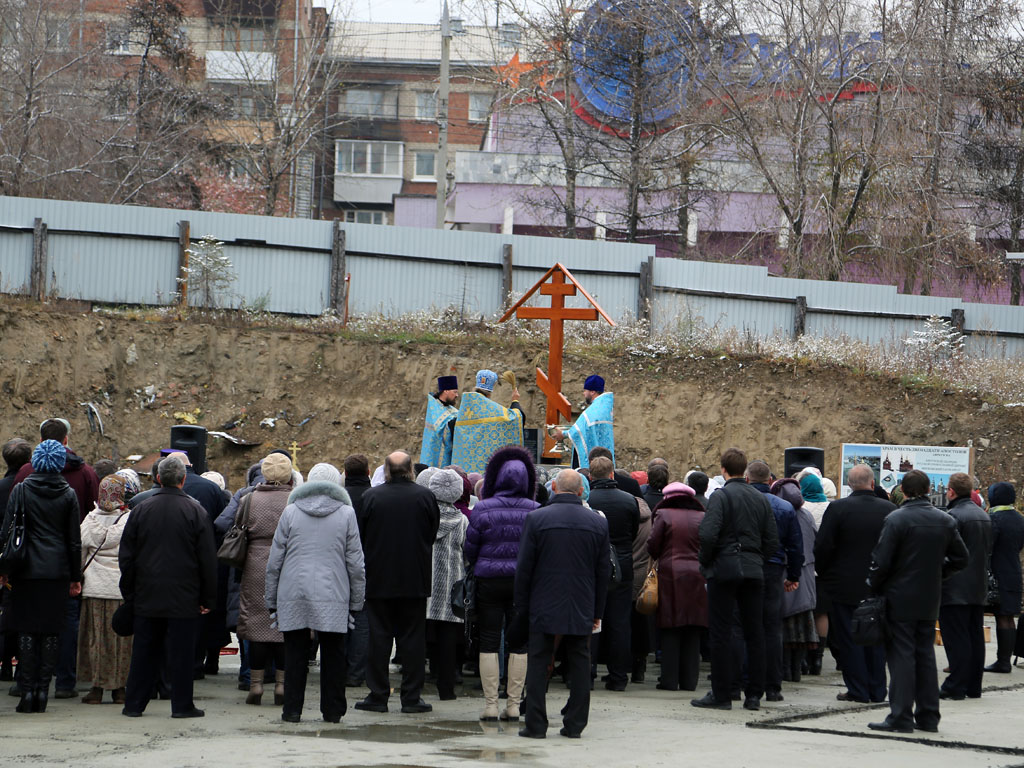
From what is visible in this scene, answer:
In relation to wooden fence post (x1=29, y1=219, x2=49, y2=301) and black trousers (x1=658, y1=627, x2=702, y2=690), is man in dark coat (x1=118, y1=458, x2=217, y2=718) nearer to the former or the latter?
black trousers (x1=658, y1=627, x2=702, y2=690)

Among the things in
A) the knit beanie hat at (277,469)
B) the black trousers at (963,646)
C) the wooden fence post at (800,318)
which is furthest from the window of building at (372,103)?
the knit beanie hat at (277,469)

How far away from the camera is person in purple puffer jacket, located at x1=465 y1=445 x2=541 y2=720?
922 cm

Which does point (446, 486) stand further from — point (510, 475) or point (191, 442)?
point (191, 442)

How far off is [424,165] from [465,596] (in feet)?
182

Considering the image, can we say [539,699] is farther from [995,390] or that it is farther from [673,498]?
[995,390]

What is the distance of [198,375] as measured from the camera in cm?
2297

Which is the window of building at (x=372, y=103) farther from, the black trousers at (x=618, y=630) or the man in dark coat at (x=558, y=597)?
the man in dark coat at (x=558, y=597)

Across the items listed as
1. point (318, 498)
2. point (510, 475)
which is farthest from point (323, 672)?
point (510, 475)

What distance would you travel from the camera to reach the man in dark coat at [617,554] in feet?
34.9

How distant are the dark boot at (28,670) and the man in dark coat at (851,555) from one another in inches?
246

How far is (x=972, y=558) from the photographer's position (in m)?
11.5

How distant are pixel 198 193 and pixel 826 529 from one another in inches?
1200

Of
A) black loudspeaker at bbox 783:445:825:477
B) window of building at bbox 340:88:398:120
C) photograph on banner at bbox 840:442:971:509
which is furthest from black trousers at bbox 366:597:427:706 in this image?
window of building at bbox 340:88:398:120


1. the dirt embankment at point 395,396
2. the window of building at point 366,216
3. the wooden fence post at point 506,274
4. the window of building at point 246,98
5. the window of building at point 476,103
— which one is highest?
the window of building at point 476,103
